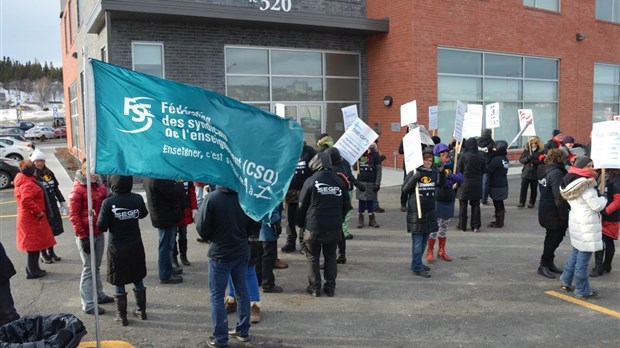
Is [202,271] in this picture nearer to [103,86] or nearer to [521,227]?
[103,86]

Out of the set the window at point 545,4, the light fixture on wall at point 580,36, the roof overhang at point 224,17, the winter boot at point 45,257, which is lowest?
the winter boot at point 45,257

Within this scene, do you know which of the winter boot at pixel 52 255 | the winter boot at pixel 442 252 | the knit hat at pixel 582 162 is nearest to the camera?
the knit hat at pixel 582 162

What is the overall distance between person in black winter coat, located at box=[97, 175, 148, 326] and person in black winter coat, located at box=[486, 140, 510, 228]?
284 inches

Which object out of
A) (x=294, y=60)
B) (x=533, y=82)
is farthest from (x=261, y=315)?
(x=533, y=82)

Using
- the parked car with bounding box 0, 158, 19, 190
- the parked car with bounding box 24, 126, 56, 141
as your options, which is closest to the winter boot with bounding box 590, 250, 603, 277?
the parked car with bounding box 0, 158, 19, 190

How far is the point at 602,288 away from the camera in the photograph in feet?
21.2

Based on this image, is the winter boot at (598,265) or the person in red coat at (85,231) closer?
the person in red coat at (85,231)

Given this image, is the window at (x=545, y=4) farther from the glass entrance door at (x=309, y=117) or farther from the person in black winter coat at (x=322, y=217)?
the person in black winter coat at (x=322, y=217)

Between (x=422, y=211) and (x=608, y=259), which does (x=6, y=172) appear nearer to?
(x=422, y=211)

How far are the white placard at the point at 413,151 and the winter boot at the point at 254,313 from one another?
2.78m

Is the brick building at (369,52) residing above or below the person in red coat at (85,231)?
above

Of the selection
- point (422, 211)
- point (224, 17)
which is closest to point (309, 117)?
point (224, 17)

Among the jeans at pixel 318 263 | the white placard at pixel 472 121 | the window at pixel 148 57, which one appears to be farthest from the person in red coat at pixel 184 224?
the window at pixel 148 57

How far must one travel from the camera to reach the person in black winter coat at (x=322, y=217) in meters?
6.07
